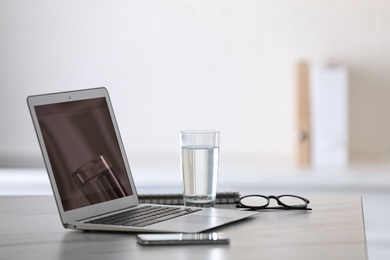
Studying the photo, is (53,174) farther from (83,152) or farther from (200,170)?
(200,170)

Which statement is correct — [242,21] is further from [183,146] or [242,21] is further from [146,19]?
[183,146]

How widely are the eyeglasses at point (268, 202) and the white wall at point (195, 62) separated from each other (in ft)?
5.54

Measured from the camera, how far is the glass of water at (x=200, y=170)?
4.80 ft

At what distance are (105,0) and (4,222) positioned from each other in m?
2.27

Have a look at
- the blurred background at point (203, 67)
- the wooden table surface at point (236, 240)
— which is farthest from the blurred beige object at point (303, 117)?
the wooden table surface at point (236, 240)

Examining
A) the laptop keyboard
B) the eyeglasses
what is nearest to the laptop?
the laptop keyboard

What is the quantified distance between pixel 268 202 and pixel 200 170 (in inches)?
6.0

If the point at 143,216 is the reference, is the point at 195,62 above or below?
above

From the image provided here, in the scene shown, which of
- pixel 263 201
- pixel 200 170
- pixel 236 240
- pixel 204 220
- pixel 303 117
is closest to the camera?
pixel 236 240

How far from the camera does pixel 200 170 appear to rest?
146 centimetres

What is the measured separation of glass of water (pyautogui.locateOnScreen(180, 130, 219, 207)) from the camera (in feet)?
4.80

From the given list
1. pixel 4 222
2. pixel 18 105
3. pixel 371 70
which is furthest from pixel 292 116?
pixel 4 222

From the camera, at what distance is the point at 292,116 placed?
331cm

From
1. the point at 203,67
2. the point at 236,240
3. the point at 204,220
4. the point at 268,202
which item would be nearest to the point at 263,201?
the point at 268,202
